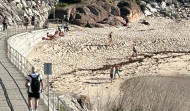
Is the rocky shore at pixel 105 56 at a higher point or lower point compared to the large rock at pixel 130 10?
lower

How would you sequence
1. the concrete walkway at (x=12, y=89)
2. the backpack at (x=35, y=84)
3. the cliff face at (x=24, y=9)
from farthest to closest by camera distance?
1. the cliff face at (x=24, y=9)
2. the concrete walkway at (x=12, y=89)
3. the backpack at (x=35, y=84)

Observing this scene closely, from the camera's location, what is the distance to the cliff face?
34500mm

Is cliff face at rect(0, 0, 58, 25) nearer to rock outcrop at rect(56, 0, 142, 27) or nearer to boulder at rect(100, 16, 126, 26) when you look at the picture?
rock outcrop at rect(56, 0, 142, 27)

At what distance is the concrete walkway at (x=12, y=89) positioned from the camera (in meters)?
11.6

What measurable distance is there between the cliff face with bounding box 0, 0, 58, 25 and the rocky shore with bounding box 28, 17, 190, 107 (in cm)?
462

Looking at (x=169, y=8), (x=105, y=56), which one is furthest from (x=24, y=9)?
(x=169, y=8)

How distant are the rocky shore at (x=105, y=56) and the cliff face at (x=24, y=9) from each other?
4.62 meters

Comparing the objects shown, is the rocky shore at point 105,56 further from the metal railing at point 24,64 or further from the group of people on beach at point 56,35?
the metal railing at point 24,64

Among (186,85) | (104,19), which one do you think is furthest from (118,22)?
(186,85)

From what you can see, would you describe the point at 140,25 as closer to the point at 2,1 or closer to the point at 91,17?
the point at 91,17

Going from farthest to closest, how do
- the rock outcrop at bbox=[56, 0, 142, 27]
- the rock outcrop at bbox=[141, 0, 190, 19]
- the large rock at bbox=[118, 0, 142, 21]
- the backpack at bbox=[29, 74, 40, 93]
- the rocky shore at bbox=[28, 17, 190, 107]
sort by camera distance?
1. the rock outcrop at bbox=[141, 0, 190, 19]
2. the large rock at bbox=[118, 0, 142, 21]
3. the rock outcrop at bbox=[56, 0, 142, 27]
4. the rocky shore at bbox=[28, 17, 190, 107]
5. the backpack at bbox=[29, 74, 40, 93]

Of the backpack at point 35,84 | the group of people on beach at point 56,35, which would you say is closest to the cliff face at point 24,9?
the group of people on beach at point 56,35

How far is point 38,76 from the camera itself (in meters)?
10.4

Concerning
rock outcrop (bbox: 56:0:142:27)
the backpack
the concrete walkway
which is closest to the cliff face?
rock outcrop (bbox: 56:0:142:27)
